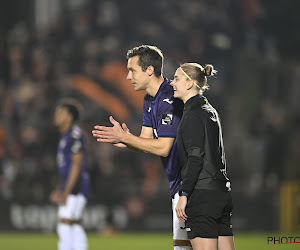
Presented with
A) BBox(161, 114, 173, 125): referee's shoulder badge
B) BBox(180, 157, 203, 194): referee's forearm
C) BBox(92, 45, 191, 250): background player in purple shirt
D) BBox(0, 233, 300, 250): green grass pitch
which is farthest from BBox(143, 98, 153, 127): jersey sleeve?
BBox(0, 233, 300, 250): green grass pitch

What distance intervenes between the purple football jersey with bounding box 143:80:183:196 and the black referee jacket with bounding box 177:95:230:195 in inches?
12.0

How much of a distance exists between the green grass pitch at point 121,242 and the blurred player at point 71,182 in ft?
8.41

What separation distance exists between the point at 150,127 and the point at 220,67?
10.1 metres

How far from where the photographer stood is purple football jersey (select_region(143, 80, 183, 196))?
5512 millimetres

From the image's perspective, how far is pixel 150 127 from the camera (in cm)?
615

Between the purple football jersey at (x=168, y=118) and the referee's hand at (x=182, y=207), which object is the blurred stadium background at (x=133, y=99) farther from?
the referee's hand at (x=182, y=207)

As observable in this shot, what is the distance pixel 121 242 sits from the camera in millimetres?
12477

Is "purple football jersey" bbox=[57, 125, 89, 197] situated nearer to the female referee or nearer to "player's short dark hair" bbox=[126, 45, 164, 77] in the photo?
"player's short dark hair" bbox=[126, 45, 164, 77]

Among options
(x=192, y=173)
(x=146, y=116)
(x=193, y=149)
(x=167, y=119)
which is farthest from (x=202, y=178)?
(x=146, y=116)

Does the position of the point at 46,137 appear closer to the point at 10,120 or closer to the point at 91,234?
the point at 10,120

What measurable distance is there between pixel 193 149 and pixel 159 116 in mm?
696

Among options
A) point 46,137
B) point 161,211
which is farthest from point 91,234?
point 46,137

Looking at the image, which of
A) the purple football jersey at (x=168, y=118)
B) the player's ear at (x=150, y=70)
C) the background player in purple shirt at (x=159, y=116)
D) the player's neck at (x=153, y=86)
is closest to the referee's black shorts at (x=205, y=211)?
the background player in purple shirt at (x=159, y=116)

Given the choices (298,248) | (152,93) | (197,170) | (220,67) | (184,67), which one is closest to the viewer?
(197,170)
